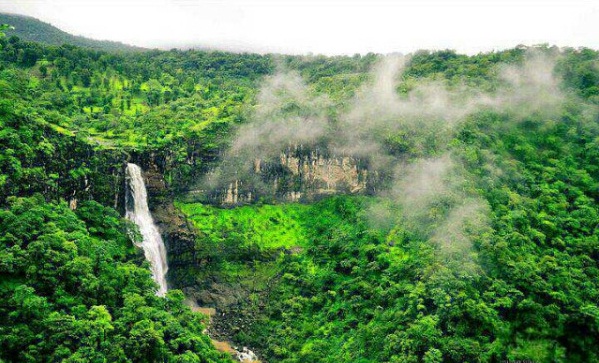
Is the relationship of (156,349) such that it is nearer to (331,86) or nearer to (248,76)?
(331,86)

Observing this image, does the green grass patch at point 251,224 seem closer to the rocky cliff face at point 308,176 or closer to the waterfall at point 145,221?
the rocky cliff face at point 308,176

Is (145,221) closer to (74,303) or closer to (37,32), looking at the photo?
(74,303)

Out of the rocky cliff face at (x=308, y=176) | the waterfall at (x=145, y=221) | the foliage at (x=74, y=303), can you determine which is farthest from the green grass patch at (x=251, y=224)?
the foliage at (x=74, y=303)

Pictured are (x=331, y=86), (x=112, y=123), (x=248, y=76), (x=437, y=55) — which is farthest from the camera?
(x=248, y=76)

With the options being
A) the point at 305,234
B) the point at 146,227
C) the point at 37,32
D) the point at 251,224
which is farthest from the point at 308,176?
the point at 37,32

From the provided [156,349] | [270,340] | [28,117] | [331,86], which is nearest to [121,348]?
[156,349]

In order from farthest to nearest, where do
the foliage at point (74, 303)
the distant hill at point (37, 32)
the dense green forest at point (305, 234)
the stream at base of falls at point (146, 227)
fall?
the distant hill at point (37, 32) < the stream at base of falls at point (146, 227) < the dense green forest at point (305, 234) < the foliage at point (74, 303)
